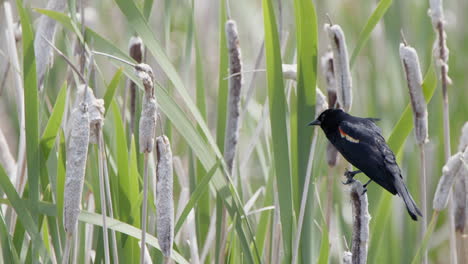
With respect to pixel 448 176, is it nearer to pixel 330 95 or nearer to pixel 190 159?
pixel 330 95

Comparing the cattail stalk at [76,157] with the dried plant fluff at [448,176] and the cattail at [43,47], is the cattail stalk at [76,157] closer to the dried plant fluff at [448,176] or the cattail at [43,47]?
the cattail at [43,47]

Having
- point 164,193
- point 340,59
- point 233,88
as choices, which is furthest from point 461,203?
point 164,193

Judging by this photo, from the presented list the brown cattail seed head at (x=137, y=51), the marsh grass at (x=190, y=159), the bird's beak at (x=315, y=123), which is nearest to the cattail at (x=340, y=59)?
the marsh grass at (x=190, y=159)

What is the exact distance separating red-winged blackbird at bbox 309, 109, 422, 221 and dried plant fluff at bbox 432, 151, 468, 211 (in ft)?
0.19

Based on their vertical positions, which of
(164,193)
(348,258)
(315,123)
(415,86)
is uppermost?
(415,86)

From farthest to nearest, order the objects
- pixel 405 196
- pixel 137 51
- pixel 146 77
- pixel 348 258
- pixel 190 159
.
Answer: pixel 190 159 → pixel 137 51 → pixel 405 196 → pixel 348 258 → pixel 146 77

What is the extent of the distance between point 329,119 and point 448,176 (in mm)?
386

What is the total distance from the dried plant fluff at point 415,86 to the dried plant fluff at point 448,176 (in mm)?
92

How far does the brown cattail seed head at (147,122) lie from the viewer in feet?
3.62

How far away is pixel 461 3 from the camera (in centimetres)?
324

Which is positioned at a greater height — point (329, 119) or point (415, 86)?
point (415, 86)

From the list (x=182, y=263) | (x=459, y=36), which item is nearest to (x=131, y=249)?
(x=182, y=263)

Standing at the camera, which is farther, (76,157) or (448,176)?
(448,176)

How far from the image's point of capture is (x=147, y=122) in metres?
1.12
